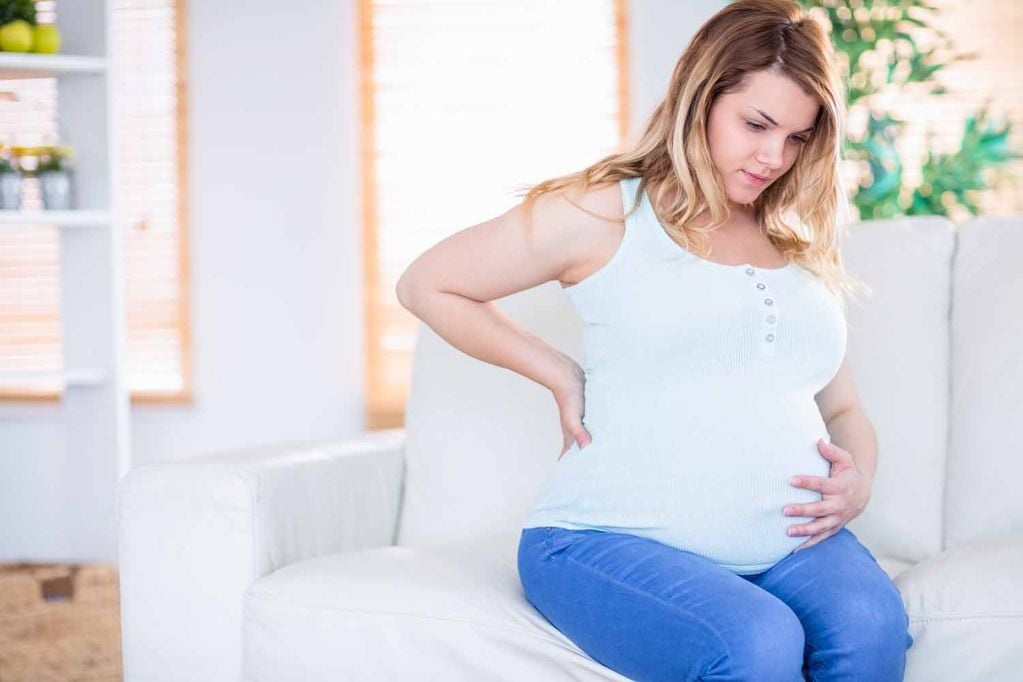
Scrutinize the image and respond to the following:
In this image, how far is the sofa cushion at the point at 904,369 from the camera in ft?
6.24

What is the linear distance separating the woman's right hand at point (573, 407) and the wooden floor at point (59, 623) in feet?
5.46

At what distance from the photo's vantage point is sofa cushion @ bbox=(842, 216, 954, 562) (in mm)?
1901

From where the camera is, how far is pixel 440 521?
2.01 metres

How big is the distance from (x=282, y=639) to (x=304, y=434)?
9.20ft

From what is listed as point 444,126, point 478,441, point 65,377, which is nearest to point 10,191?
point 65,377

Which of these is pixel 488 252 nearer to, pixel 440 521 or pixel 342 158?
pixel 440 521

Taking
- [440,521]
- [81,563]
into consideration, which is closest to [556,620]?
[440,521]

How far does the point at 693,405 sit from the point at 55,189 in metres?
2.54

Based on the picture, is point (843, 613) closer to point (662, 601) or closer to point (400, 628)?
point (662, 601)

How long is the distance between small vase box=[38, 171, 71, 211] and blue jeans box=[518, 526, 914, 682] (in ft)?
7.91

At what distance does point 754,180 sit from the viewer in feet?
5.18

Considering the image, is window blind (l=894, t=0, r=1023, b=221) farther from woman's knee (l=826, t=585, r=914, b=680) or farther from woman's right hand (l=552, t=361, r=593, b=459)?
woman's knee (l=826, t=585, r=914, b=680)

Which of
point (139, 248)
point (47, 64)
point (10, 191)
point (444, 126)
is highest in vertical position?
point (47, 64)

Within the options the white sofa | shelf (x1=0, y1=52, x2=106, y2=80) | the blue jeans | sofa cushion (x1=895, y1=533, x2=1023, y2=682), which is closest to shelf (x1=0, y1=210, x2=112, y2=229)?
shelf (x1=0, y1=52, x2=106, y2=80)
